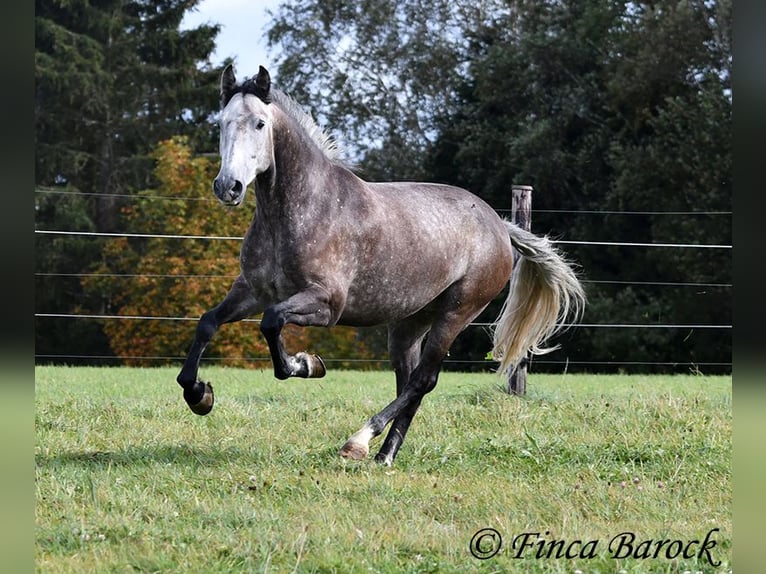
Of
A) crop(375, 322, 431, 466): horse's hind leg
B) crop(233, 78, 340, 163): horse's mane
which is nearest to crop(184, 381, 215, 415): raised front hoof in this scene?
crop(375, 322, 431, 466): horse's hind leg

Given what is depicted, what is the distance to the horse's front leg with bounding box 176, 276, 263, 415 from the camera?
4727 millimetres

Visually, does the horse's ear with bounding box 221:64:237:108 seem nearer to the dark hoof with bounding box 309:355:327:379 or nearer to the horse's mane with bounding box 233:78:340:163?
the horse's mane with bounding box 233:78:340:163

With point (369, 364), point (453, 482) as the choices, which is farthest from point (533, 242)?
point (369, 364)

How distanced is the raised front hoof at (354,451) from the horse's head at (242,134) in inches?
62.0

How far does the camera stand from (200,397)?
4.78 metres

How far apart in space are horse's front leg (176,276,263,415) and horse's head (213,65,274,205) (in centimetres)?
73

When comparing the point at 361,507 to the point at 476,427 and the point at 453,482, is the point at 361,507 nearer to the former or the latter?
the point at 453,482

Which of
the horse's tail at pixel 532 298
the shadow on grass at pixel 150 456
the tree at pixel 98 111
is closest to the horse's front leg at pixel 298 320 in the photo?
the shadow on grass at pixel 150 456

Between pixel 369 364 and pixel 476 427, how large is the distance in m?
14.4

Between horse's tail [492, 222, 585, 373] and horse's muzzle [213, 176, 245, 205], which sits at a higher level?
horse's muzzle [213, 176, 245, 205]

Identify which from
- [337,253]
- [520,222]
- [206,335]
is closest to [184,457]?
[206,335]
